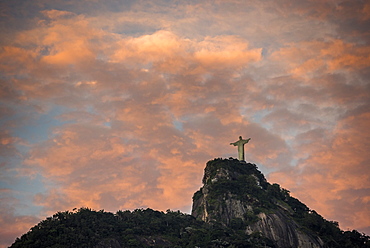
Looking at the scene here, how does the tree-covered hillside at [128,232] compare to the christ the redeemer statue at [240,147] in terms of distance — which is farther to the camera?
the christ the redeemer statue at [240,147]

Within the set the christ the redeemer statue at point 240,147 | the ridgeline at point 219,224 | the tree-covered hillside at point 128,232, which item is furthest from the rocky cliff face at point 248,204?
the tree-covered hillside at point 128,232

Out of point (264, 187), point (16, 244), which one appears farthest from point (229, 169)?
point (16, 244)

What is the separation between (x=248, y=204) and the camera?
102 metres

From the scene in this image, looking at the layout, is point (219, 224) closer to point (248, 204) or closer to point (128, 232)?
point (248, 204)

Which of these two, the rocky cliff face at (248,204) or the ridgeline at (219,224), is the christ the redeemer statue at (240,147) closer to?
the rocky cliff face at (248,204)

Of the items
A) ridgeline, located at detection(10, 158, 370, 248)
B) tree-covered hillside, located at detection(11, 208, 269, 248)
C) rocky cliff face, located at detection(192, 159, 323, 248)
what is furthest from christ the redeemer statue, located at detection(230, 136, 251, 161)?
tree-covered hillside, located at detection(11, 208, 269, 248)

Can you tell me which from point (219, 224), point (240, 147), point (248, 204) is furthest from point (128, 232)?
point (240, 147)

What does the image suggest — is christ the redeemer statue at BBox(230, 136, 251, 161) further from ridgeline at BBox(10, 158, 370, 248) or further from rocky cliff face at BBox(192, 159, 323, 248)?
ridgeline at BBox(10, 158, 370, 248)

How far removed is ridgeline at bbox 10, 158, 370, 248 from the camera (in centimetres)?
7612

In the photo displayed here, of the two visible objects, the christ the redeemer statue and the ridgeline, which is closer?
the ridgeline

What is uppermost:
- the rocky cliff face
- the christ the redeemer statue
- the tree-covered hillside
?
the christ the redeemer statue

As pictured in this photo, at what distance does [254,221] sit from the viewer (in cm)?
9575

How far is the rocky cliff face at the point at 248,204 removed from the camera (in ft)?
310

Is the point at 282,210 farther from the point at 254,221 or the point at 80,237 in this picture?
the point at 80,237
